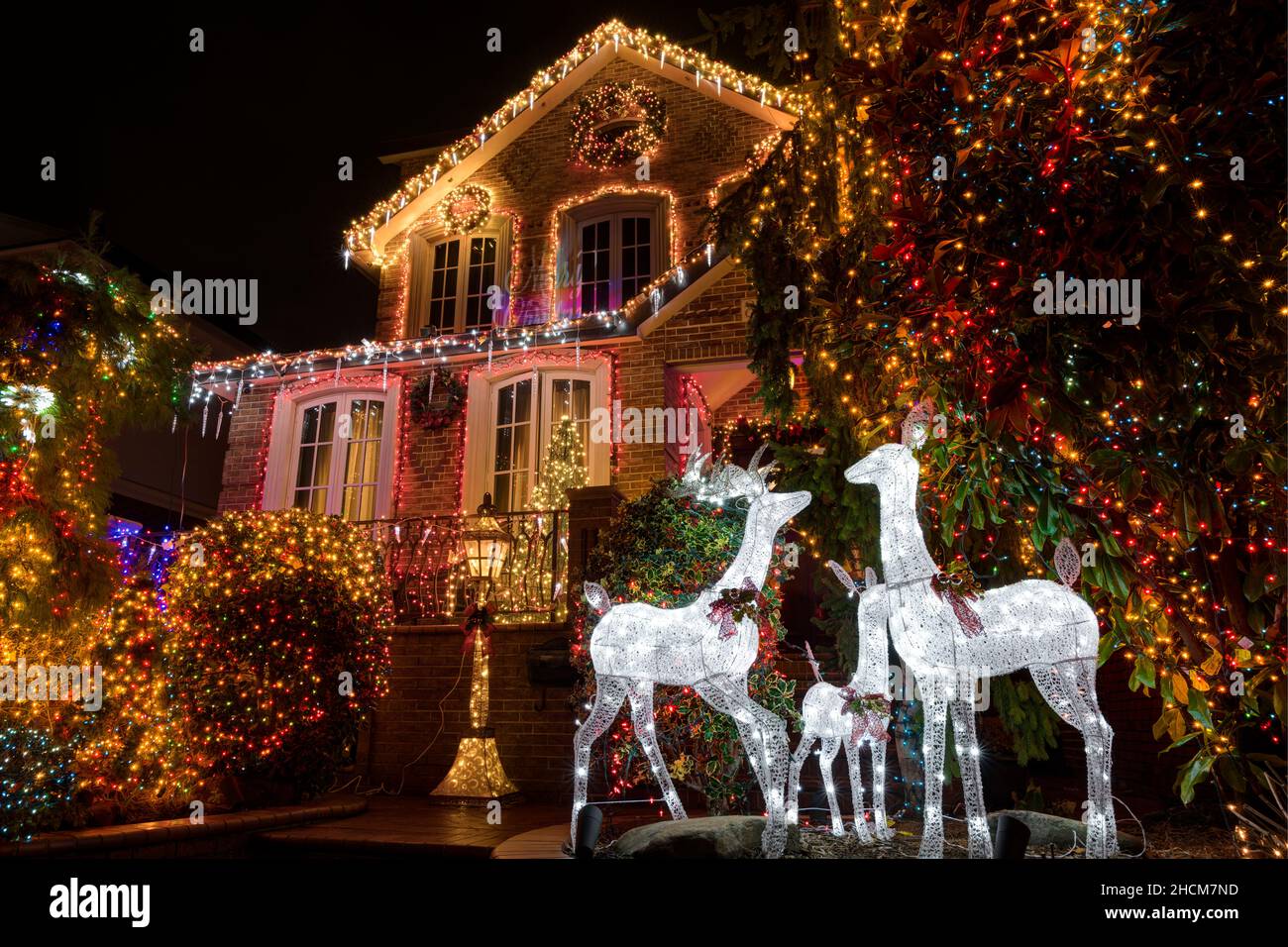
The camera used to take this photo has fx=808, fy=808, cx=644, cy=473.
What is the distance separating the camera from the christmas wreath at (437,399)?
38.5 feet

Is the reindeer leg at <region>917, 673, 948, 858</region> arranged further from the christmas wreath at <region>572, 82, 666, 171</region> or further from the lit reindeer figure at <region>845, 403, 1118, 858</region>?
the christmas wreath at <region>572, 82, 666, 171</region>

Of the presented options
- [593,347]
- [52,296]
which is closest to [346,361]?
[593,347]

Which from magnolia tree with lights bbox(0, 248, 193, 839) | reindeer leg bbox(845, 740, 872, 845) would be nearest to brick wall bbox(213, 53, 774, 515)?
magnolia tree with lights bbox(0, 248, 193, 839)

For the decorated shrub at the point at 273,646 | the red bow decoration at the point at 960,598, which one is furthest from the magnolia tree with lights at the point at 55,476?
the red bow decoration at the point at 960,598

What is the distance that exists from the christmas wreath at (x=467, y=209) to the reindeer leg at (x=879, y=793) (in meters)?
11.4

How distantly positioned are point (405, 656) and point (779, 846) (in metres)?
6.23

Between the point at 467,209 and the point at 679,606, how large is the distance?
987 centimetres

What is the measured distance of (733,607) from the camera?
15.4 ft

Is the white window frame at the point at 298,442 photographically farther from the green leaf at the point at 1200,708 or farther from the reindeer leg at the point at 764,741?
the green leaf at the point at 1200,708

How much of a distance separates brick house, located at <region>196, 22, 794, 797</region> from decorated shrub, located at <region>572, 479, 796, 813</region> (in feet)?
5.26

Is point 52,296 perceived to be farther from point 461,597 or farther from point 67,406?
point 461,597

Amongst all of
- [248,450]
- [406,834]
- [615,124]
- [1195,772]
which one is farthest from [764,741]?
[615,124]

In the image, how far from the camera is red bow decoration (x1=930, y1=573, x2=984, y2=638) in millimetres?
4176

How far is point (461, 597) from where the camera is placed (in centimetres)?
1027
